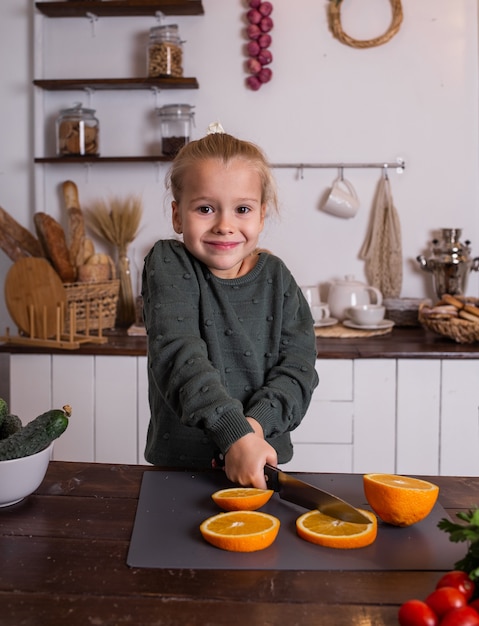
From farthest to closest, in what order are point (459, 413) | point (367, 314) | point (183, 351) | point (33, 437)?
point (367, 314), point (459, 413), point (183, 351), point (33, 437)

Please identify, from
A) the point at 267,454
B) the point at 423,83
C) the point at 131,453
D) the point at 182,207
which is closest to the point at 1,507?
the point at 267,454

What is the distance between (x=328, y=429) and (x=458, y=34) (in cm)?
136

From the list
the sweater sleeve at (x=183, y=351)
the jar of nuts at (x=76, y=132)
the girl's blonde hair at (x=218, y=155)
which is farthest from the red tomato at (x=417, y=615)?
the jar of nuts at (x=76, y=132)

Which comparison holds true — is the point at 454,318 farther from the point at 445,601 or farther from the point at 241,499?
the point at 445,601

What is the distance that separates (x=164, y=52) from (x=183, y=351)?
1561 mm

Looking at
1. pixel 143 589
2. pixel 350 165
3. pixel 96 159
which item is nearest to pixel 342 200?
pixel 350 165

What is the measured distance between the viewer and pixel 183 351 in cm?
110

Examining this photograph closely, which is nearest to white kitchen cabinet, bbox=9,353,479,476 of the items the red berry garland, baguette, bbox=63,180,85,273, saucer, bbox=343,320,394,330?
saucer, bbox=343,320,394,330

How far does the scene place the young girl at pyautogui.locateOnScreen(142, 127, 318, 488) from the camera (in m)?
1.12

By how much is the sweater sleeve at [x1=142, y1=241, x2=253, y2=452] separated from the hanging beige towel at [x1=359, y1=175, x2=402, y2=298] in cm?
138

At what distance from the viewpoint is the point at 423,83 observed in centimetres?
251

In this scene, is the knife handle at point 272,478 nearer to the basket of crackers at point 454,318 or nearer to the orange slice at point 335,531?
the orange slice at point 335,531

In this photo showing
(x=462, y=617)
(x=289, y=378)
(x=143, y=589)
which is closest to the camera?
(x=462, y=617)

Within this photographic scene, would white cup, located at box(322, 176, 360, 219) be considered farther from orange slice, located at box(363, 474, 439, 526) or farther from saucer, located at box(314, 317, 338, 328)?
orange slice, located at box(363, 474, 439, 526)
